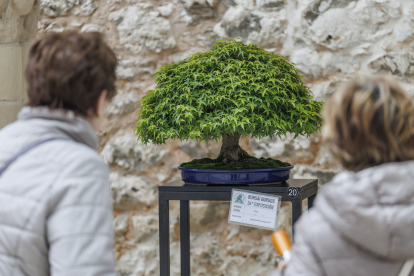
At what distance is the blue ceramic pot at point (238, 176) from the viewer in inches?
48.3

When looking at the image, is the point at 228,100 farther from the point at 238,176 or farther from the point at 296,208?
the point at 296,208

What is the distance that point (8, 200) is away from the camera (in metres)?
0.65

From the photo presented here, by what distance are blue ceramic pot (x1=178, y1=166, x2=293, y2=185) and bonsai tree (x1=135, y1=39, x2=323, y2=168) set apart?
4 centimetres

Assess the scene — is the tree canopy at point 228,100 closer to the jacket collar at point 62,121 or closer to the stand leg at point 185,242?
the stand leg at point 185,242

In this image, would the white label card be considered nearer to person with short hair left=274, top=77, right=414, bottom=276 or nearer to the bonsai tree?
the bonsai tree

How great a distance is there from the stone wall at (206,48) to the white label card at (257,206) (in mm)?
720

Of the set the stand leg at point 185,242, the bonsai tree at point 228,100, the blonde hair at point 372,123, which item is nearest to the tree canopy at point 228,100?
the bonsai tree at point 228,100

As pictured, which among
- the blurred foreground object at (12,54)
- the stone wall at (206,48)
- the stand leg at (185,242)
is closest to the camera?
the stand leg at (185,242)

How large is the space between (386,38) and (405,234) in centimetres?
146

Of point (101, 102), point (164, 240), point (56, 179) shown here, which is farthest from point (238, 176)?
point (56, 179)

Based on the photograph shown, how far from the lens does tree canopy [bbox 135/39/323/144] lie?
1.17 meters

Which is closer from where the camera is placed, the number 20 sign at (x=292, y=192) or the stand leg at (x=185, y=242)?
the number 20 sign at (x=292, y=192)

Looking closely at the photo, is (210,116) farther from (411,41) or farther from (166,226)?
(411,41)

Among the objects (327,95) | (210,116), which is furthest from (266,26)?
(210,116)
